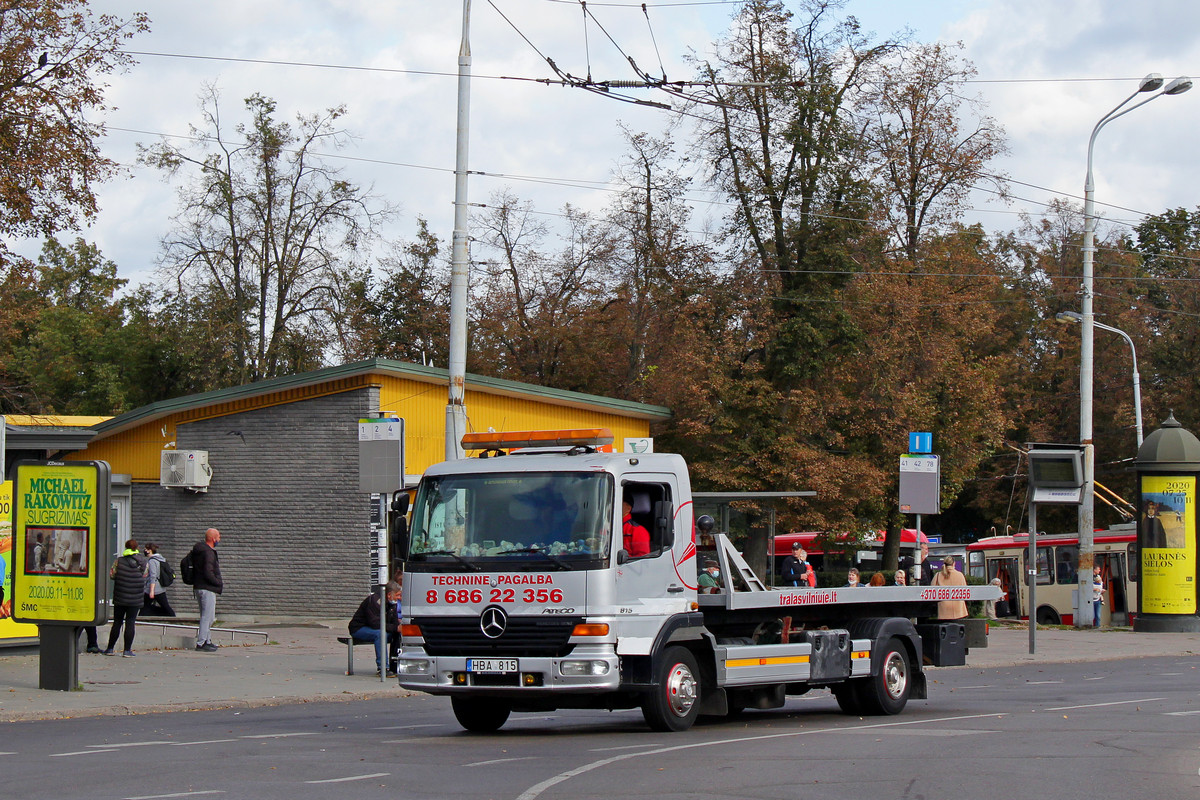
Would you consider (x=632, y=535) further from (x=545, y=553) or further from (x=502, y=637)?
(x=502, y=637)

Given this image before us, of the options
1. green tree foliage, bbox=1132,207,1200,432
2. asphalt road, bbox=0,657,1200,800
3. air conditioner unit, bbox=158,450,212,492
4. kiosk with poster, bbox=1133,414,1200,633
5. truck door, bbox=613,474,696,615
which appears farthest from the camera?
green tree foliage, bbox=1132,207,1200,432

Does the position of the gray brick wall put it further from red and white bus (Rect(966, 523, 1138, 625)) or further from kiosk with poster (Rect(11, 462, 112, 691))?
red and white bus (Rect(966, 523, 1138, 625))

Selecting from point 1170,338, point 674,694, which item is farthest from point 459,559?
point 1170,338

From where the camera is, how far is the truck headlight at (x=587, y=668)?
1174 centimetres

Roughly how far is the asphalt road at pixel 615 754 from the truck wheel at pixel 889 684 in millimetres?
247

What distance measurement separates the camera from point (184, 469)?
29.5m

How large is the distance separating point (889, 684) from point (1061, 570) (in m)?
28.4

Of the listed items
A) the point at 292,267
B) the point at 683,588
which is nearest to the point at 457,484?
the point at 683,588

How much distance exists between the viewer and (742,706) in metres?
14.1

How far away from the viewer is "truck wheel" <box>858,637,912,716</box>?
48.5 ft

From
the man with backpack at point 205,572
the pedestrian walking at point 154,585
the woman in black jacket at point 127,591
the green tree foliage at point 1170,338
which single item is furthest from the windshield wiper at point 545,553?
the green tree foliage at point 1170,338

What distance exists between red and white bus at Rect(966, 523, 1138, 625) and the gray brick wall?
19465 mm

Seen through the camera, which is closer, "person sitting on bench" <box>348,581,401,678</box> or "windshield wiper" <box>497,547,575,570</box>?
"windshield wiper" <box>497,547,575,570</box>

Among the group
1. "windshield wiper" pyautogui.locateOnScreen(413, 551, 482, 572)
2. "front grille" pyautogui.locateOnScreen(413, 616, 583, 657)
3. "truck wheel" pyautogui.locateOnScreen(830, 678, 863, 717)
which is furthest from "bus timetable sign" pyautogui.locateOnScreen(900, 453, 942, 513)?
"windshield wiper" pyautogui.locateOnScreen(413, 551, 482, 572)
